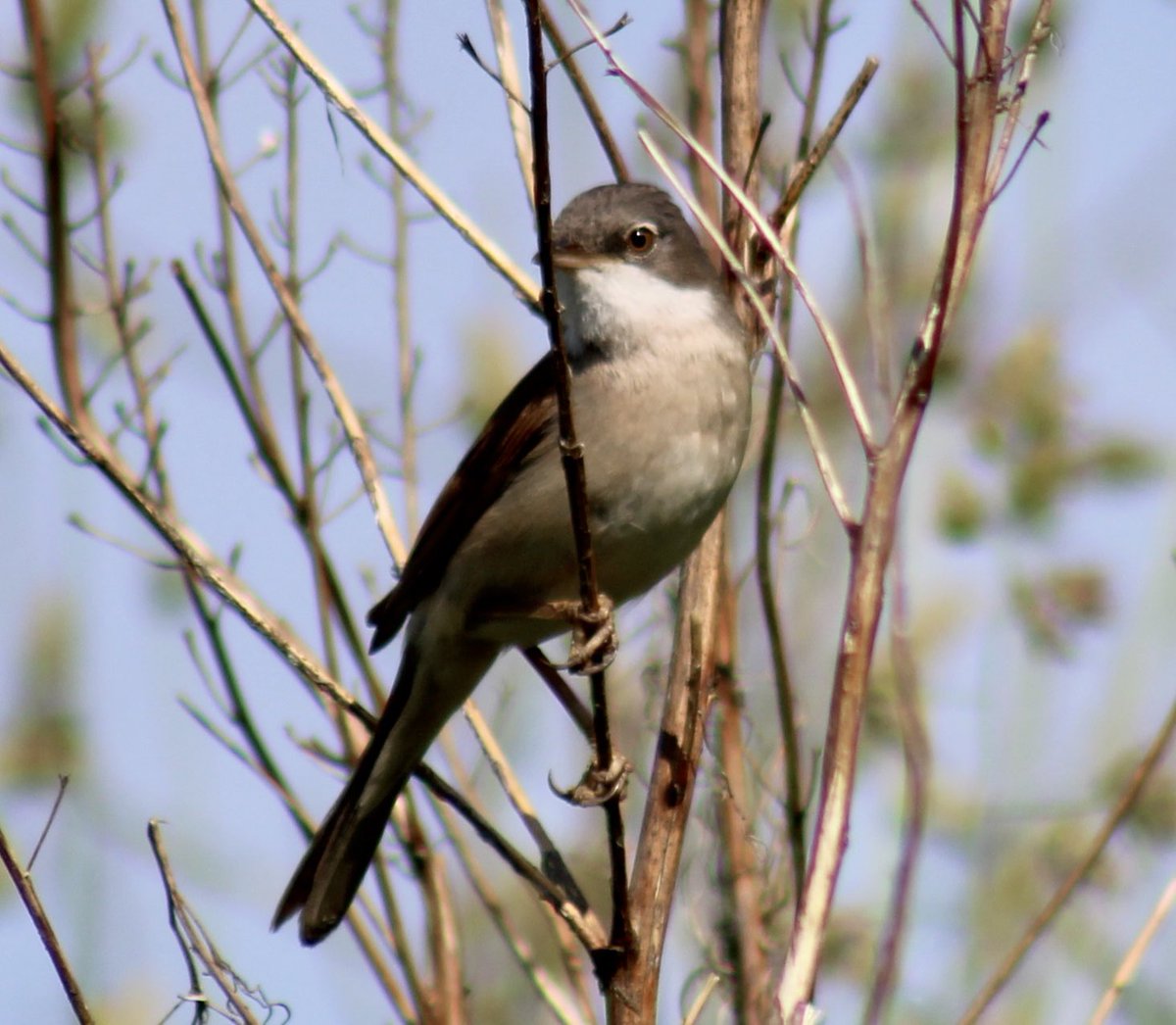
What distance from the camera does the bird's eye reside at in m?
4.18

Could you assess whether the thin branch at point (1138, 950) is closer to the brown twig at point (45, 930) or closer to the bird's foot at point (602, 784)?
the bird's foot at point (602, 784)

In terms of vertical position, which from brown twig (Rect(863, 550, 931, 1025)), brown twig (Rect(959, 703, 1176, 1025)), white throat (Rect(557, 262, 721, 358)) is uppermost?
white throat (Rect(557, 262, 721, 358))

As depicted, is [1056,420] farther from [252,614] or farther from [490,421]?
[252,614]

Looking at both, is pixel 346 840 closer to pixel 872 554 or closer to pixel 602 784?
pixel 602 784

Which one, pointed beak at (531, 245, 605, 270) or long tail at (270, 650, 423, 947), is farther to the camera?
pointed beak at (531, 245, 605, 270)

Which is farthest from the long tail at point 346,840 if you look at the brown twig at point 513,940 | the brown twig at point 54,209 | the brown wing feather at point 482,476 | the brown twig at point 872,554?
the brown twig at point 872,554

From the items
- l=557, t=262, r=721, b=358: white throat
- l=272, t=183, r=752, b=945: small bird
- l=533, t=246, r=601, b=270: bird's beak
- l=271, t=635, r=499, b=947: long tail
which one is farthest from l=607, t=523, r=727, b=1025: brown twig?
l=533, t=246, r=601, b=270: bird's beak

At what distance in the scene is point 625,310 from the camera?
3992 millimetres

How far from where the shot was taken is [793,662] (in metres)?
4.06

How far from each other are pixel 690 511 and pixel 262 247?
111 cm

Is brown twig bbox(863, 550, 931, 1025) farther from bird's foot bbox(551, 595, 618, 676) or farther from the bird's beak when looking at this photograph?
the bird's beak

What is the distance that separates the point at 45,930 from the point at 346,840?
1.49 metres

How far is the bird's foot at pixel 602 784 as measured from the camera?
9.08 feet

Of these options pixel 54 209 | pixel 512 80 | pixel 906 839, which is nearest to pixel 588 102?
pixel 512 80
